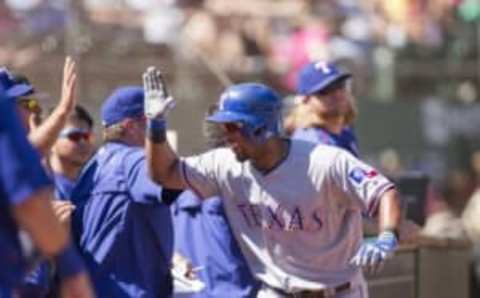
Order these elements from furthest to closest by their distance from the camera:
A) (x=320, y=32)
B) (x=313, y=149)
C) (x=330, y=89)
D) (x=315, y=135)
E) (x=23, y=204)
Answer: (x=320, y=32)
(x=330, y=89)
(x=315, y=135)
(x=313, y=149)
(x=23, y=204)

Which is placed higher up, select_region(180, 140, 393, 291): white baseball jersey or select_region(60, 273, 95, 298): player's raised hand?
select_region(60, 273, 95, 298): player's raised hand

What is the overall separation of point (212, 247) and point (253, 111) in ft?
3.65

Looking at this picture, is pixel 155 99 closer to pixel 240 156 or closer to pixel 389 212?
pixel 240 156

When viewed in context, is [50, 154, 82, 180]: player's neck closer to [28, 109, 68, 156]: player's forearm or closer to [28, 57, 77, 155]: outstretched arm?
[28, 57, 77, 155]: outstretched arm

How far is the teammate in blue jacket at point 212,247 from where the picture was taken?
7.30 metres

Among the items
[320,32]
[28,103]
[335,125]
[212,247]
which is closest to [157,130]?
[28,103]

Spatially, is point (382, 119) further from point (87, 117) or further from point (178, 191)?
point (178, 191)

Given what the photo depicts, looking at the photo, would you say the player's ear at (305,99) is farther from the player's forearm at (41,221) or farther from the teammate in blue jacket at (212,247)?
the player's forearm at (41,221)

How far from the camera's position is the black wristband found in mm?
6438

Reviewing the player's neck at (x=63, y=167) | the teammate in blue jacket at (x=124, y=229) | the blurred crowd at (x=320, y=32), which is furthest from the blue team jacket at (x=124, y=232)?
the blurred crowd at (x=320, y=32)

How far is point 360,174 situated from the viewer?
648cm

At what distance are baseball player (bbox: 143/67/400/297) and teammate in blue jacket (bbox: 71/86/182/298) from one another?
0.23 meters

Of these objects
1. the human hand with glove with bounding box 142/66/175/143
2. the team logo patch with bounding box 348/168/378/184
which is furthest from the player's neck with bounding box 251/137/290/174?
the human hand with glove with bounding box 142/66/175/143

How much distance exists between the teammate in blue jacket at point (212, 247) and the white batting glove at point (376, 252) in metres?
1.01
